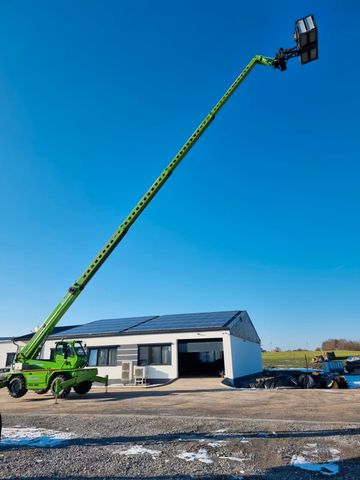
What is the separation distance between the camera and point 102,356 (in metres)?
27.6

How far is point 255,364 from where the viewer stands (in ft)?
108

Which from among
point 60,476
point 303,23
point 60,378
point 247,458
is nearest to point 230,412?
point 247,458

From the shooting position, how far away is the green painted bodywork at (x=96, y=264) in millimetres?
15391

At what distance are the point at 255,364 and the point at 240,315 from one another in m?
6.54

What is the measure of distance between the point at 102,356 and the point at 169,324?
5862 millimetres

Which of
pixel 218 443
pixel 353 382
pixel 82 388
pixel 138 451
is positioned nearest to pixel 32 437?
pixel 138 451

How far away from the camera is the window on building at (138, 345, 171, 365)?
25.8m

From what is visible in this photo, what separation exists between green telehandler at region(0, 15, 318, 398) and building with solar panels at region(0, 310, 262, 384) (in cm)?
684

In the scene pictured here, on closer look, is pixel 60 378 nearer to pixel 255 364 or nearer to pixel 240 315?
pixel 240 315

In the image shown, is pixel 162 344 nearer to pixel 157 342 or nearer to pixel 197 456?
pixel 157 342

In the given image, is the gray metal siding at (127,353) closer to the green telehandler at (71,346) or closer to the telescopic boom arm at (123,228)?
the green telehandler at (71,346)

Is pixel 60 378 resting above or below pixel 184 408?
above

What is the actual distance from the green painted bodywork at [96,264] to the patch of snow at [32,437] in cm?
696

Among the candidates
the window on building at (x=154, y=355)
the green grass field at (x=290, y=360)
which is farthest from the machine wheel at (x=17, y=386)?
the green grass field at (x=290, y=360)
